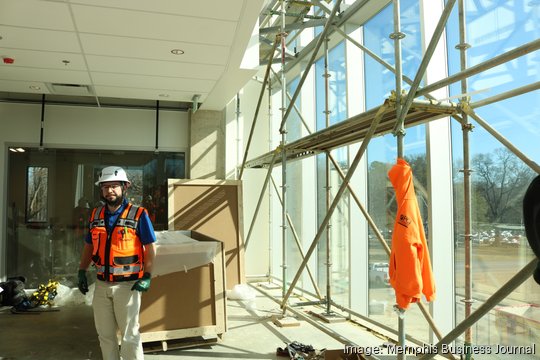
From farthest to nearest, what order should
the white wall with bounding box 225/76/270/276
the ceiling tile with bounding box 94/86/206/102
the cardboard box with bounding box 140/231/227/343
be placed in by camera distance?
the white wall with bounding box 225/76/270/276
the ceiling tile with bounding box 94/86/206/102
the cardboard box with bounding box 140/231/227/343

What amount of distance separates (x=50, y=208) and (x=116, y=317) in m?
4.56

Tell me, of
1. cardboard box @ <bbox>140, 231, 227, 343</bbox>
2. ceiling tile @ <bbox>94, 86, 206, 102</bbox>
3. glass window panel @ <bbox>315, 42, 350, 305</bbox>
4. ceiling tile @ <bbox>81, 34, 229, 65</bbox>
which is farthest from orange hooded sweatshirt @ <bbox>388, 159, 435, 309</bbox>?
ceiling tile @ <bbox>94, 86, 206, 102</bbox>

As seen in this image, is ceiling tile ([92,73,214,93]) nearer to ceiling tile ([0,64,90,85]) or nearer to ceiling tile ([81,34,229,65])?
ceiling tile ([0,64,90,85])

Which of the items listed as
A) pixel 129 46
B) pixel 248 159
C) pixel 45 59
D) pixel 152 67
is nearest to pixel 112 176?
pixel 129 46

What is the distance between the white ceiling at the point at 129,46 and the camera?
4.00 metres

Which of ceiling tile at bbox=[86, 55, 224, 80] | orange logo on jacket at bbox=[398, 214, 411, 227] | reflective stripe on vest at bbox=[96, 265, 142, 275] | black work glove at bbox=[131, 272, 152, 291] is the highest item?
ceiling tile at bbox=[86, 55, 224, 80]

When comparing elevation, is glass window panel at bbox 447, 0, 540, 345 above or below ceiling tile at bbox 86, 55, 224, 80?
below

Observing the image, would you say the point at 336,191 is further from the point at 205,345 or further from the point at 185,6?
the point at 185,6

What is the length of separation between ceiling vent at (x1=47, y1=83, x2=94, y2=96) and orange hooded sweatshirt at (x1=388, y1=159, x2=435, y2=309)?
531cm

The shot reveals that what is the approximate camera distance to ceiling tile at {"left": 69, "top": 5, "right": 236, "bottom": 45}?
13.3 feet

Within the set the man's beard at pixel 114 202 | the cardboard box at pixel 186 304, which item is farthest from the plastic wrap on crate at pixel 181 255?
the man's beard at pixel 114 202

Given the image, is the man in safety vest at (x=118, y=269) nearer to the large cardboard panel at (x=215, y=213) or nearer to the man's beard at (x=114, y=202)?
the man's beard at (x=114, y=202)

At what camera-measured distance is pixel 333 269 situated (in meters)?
6.82

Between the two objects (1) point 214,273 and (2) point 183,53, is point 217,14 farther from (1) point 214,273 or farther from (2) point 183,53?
(1) point 214,273
